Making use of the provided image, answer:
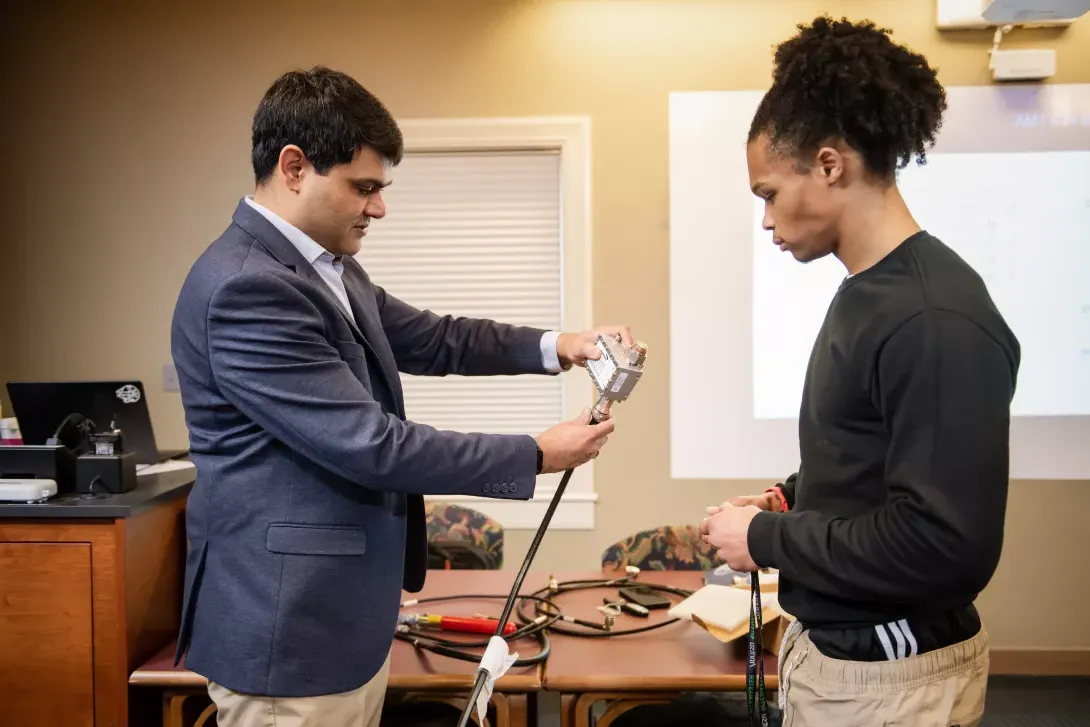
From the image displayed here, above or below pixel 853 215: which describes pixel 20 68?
above

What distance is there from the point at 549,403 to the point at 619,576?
1353mm

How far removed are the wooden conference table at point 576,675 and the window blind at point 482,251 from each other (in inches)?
67.9

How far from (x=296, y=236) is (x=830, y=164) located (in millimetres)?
847

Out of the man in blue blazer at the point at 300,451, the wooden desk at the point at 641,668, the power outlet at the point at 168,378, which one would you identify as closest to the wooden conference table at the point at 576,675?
the wooden desk at the point at 641,668

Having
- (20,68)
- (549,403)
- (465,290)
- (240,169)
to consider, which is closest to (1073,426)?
(549,403)

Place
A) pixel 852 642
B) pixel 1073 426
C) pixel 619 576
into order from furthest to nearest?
1. pixel 1073 426
2. pixel 619 576
3. pixel 852 642

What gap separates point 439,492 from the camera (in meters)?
1.28

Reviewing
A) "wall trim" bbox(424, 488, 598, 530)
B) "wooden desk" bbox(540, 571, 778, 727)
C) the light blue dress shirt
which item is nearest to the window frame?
"wall trim" bbox(424, 488, 598, 530)

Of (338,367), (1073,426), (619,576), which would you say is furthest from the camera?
(1073,426)

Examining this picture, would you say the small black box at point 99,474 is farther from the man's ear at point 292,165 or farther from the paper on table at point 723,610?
the paper on table at point 723,610

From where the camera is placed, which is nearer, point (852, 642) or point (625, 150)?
point (852, 642)

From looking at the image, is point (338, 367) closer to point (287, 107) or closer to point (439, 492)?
point (439, 492)

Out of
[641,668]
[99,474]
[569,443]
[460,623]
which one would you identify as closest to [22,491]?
[99,474]

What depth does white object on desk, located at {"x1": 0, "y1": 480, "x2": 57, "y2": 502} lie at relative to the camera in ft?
5.64
